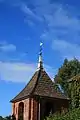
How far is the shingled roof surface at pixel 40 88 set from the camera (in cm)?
3903

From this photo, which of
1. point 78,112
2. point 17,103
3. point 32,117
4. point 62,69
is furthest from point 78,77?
point 62,69

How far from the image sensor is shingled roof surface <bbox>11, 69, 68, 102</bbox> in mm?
39031

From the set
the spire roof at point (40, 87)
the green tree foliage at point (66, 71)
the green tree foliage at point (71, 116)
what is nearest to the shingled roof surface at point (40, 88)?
the spire roof at point (40, 87)

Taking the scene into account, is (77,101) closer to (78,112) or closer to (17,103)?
(78,112)

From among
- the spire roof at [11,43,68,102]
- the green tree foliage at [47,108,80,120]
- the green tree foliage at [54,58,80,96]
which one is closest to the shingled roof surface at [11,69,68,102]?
the spire roof at [11,43,68,102]

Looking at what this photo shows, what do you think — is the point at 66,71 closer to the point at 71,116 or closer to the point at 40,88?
the point at 40,88

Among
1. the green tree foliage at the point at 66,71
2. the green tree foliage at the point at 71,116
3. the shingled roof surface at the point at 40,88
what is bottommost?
the green tree foliage at the point at 71,116

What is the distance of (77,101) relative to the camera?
32844 millimetres

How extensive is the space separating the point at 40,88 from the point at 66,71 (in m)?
20.3

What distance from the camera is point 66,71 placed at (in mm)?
59688

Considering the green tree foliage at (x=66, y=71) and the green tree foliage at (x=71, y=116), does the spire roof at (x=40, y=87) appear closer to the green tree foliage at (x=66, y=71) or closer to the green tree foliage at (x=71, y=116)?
the green tree foliage at (x=71, y=116)

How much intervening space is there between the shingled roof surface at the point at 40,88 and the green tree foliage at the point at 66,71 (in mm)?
16702

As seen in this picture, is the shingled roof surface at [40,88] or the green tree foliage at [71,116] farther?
the shingled roof surface at [40,88]

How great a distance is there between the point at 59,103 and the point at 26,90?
130 inches
